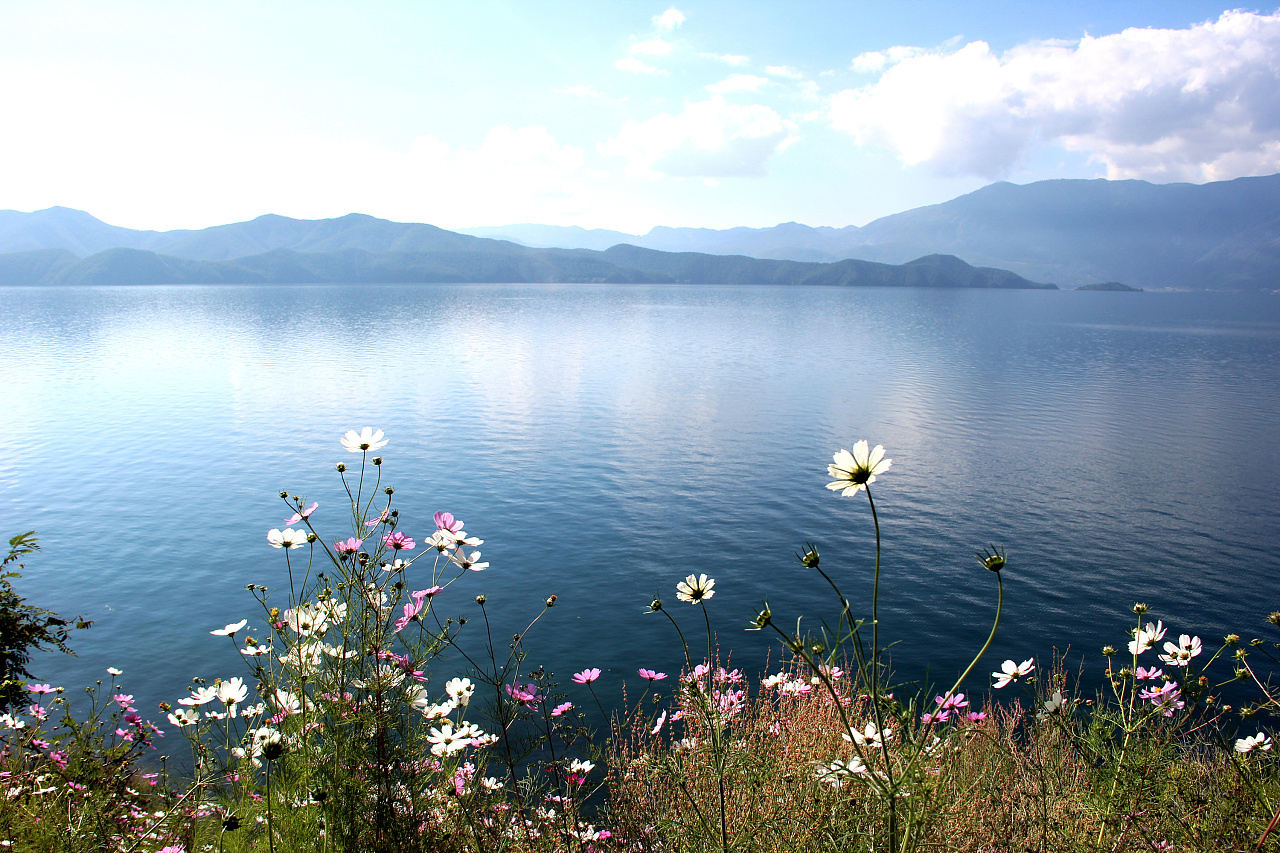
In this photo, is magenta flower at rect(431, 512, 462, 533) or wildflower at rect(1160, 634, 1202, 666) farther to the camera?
wildflower at rect(1160, 634, 1202, 666)

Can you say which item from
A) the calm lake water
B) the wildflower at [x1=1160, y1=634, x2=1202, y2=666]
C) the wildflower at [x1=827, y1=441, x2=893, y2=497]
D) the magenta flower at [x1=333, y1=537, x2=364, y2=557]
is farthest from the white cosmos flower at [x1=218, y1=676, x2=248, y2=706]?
the calm lake water

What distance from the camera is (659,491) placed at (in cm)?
2523

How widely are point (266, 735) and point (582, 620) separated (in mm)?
12308

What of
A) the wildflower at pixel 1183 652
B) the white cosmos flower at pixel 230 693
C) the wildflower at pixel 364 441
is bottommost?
the white cosmos flower at pixel 230 693

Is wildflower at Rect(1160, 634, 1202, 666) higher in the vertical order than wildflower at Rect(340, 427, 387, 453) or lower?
lower

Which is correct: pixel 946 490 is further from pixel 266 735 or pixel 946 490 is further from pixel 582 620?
pixel 266 735

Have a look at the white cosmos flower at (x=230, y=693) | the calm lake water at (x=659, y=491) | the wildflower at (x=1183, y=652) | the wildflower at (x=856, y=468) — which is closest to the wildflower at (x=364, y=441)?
the white cosmos flower at (x=230, y=693)

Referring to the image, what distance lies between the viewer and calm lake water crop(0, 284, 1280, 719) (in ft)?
53.6

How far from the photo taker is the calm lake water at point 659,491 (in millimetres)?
16344

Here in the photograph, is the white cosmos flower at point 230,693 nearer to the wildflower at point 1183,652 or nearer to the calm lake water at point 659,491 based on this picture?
the wildflower at point 1183,652

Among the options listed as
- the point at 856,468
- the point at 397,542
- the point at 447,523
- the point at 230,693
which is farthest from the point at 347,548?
the point at 856,468

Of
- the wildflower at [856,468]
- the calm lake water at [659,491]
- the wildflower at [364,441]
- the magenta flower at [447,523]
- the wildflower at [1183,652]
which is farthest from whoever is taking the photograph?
the calm lake water at [659,491]

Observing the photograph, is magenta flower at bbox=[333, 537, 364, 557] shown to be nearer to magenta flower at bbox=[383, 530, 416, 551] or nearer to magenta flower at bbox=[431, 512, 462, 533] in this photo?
magenta flower at bbox=[383, 530, 416, 551]

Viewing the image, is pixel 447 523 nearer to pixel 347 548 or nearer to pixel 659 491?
pixel 347 548
